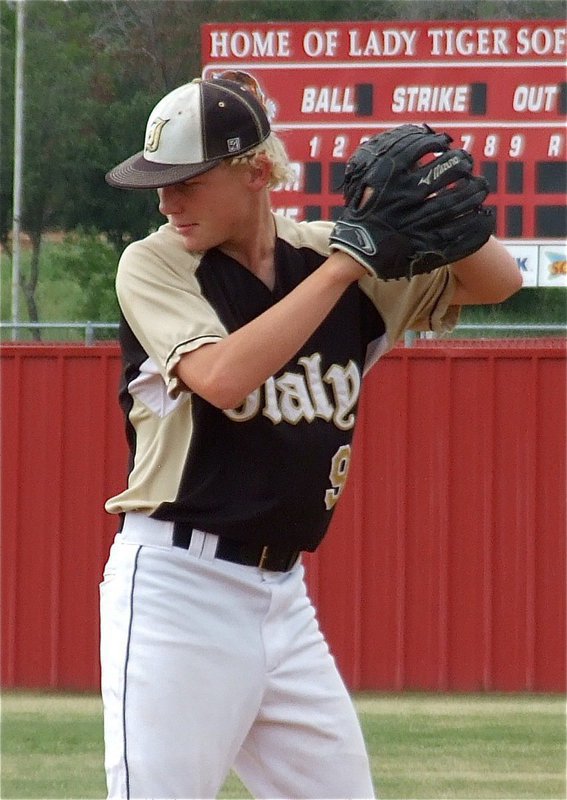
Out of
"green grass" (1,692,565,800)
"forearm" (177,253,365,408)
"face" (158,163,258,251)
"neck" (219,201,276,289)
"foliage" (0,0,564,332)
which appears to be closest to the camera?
"forearm" (177,253,365,408)

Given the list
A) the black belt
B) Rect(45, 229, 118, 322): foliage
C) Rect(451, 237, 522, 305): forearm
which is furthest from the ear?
Rect(45, 229, 118, 322): foliage

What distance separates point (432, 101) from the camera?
11.7 metres

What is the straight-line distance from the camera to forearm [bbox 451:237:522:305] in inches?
121

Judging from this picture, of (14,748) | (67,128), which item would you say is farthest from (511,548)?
(67,128)

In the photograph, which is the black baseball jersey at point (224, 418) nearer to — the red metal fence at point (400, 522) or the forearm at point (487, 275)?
the forearm at point (487, 275)

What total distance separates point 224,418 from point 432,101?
9.16m

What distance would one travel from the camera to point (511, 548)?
8641 mm

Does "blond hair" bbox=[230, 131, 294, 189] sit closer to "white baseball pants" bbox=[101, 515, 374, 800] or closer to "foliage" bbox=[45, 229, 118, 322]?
"white baseball pants" bbox=[101, 515, 374, 800]

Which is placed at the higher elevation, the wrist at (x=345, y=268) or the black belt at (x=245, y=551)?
the wrist at (x=345, y=268)

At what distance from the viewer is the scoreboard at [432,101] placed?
37.5ft

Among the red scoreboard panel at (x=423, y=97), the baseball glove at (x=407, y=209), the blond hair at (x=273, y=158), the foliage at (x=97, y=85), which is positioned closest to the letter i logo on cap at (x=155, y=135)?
the blond hair at (x=273, y=158)

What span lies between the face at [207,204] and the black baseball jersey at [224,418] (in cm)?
6

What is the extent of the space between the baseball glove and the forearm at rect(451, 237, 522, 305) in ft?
0.60

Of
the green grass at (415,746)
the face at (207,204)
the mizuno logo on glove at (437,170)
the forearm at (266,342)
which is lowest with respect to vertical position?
the green grass at (415,746)
